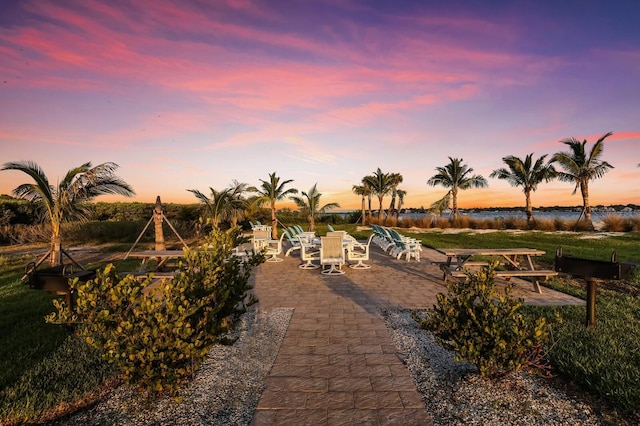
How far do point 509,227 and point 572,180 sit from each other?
23.3 feet

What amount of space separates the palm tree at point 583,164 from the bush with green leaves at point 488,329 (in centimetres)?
2929

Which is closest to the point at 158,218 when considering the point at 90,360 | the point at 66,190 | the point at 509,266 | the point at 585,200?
the point at 66,190

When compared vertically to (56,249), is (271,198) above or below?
above

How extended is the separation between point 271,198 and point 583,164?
2632 cm

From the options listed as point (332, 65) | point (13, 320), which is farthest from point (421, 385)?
point (332, 65)

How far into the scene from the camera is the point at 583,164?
25938 mm

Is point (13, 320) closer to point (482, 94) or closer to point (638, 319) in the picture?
point (638, 319)

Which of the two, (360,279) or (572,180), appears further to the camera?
(572,180)

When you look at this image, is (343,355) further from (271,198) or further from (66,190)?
(271,198)

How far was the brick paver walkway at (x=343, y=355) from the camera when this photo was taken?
2.61 meters

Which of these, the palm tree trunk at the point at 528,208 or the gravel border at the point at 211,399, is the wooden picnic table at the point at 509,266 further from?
the palm tree trunk at the point at 528,208

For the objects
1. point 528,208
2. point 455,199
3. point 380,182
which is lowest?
point 528,208

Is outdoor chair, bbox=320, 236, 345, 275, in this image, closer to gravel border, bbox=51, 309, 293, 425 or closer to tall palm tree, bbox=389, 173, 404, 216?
gravel border, bbox=51, 309, 293, 425

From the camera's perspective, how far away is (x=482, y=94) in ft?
41.8
